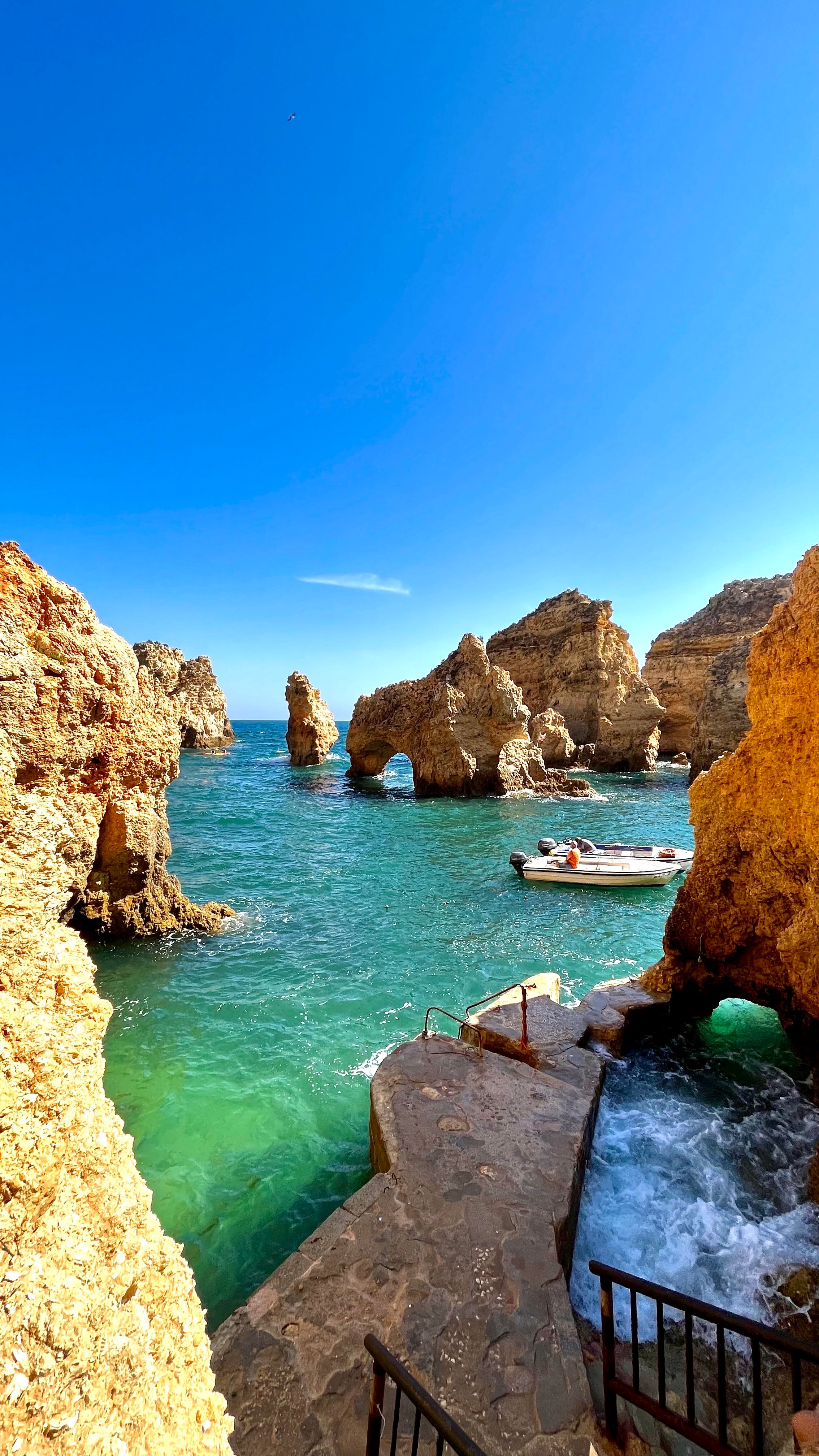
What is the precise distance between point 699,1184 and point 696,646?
5481cm

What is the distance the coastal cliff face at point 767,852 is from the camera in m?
6.57

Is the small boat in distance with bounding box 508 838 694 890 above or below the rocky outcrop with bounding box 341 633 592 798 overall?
below

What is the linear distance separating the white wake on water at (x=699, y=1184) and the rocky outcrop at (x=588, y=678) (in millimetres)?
40086

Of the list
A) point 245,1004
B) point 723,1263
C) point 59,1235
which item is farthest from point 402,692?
point 59,1235

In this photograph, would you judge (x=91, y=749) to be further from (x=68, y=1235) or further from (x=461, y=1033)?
(x=68, y=1235)

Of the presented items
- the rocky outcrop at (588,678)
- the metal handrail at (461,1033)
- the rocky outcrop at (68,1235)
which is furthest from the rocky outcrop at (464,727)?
the rocky outcrop at (68,1235)

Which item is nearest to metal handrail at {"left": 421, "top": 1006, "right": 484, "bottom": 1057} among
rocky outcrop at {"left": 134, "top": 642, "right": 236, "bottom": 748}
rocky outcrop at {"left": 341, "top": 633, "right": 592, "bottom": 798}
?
rocky outcrop at {"left": 341, "top": 633, "right": 592, "bottom": 798}

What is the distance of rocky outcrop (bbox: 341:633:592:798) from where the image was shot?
32031mm

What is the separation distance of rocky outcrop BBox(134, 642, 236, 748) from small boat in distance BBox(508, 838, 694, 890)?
158 ft

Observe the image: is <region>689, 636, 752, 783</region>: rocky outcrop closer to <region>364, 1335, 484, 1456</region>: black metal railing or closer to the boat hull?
the boat hull

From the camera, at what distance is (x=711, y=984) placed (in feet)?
28.1

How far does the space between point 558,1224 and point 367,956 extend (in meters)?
7.38

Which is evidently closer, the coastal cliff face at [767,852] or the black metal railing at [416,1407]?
the black metal railing at [416,1407]

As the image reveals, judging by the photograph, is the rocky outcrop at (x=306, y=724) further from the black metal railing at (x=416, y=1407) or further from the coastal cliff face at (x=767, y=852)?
the black metal railing at (x=416, y=1407)
